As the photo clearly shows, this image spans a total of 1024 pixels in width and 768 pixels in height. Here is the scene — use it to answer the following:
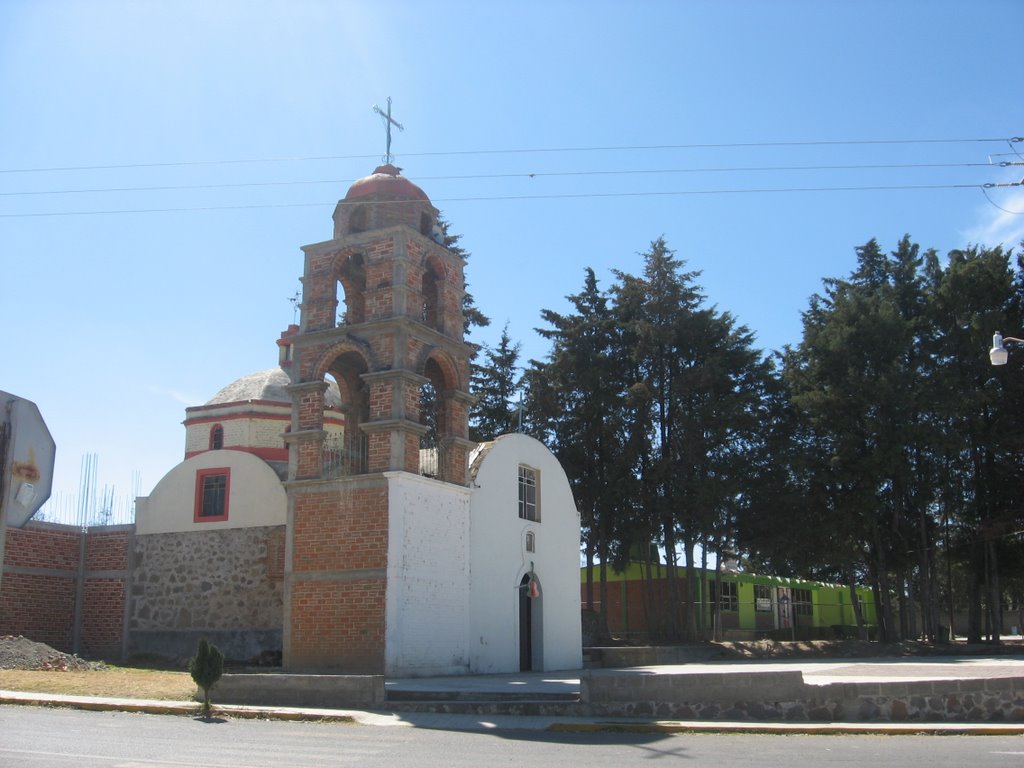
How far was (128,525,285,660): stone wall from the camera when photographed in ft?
79.1

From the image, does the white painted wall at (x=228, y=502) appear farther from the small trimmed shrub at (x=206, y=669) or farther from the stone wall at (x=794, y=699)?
the stone wall at (x=794, y=699)

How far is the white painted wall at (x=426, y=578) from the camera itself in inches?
806

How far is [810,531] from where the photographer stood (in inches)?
1448

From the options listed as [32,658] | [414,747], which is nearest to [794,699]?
[414,747]

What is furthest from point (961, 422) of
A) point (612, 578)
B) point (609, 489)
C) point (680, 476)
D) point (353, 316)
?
point (353, 316)

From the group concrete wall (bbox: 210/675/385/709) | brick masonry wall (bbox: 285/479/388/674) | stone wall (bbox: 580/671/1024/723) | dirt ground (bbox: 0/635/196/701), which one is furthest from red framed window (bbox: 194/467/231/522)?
stone wall (bbox: 580/671/1024/723)

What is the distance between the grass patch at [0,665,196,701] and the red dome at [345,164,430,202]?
1207 centimetres

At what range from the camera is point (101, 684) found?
1709 centimetres

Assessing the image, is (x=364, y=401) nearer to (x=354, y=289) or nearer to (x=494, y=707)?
(x=354, y=289)

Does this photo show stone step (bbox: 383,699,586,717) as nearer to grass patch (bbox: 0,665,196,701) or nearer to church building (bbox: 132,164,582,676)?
grass patch (bbox: 0,665,196,701)

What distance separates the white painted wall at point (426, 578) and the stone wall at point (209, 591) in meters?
4.57

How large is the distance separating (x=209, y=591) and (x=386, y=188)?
11.6m

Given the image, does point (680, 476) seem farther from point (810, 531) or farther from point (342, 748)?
point (342, 748)

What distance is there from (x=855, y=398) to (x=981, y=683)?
2418cm
